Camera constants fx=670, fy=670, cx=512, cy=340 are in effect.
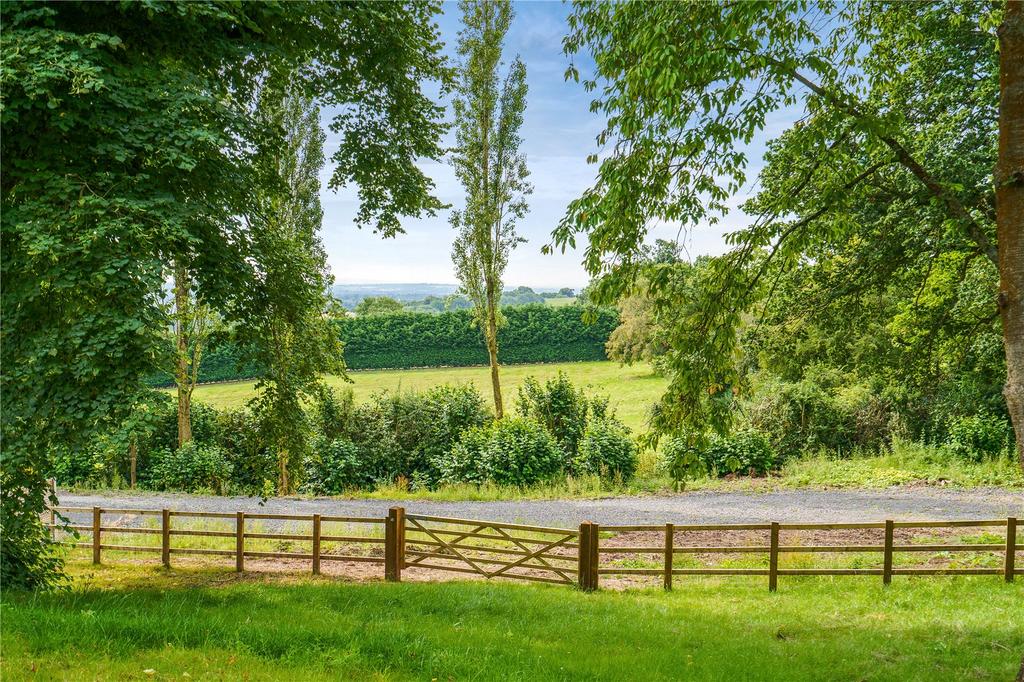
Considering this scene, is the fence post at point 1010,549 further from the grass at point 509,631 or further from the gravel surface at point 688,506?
the gravel surface at point 688,506

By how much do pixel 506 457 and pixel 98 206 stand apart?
15.1 metres

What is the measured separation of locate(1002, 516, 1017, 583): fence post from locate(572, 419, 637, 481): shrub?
10934mm

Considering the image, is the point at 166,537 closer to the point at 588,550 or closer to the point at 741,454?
the point at 588,550

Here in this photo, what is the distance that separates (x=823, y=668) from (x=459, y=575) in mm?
6610

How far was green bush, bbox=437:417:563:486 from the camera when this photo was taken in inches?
813

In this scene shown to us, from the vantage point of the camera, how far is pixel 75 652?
18.8ft

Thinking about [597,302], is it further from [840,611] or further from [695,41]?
[840,611]

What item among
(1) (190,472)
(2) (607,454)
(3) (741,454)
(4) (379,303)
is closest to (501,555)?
(2) (607,454)

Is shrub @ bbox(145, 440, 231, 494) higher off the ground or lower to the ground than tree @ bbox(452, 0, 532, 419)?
lower

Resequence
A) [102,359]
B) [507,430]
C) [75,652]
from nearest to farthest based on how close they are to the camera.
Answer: [75,652] → [102,359] → [507,430]

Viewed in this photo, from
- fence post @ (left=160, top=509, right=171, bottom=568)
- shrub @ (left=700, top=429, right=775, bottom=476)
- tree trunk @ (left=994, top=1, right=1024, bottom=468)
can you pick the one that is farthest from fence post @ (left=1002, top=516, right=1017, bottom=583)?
fence post @ (left=160, top=509, right=171, bottom=568)

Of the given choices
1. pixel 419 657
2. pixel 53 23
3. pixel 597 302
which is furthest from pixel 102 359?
pixel 597 302

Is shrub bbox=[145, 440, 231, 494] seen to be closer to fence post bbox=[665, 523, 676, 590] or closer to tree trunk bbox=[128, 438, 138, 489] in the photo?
tree trunk bbox=[128, 438, 138, 489]

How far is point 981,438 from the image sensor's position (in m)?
19.4
